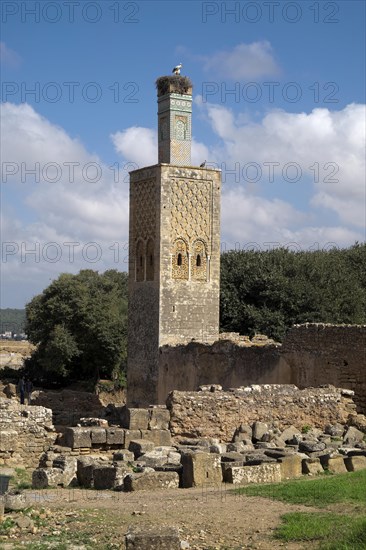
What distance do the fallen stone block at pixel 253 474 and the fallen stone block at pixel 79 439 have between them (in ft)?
11.7

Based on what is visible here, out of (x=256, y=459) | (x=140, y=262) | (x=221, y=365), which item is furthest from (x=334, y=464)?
(x=140, y=262)

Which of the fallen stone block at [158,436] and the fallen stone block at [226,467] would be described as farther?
the fallen stone block at [158,436]

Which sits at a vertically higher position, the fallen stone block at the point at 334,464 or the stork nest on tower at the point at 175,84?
the stork nest on tower at the point at 175,84

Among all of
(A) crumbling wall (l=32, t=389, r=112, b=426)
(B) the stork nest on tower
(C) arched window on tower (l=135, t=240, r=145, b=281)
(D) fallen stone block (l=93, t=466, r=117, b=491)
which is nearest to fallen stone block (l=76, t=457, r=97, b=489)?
(D) fallen stone block (l=93, t=466, r=117, b=491)

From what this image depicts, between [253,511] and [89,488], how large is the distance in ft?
10.4

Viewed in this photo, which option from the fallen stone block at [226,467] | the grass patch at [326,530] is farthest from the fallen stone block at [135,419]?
the grass patch at [326,530]

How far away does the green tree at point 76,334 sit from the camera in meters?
45.5

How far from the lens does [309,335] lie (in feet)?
74.2

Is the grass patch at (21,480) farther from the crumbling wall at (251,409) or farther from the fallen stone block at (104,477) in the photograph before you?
the crumbling wall at (251,409)

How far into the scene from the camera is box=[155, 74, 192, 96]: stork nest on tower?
3080cm

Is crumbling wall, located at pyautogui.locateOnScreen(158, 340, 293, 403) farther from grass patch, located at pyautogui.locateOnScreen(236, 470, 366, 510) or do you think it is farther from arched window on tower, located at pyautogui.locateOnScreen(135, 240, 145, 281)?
grass patch, located at pyautogui.locateOnScreen(236, 470, 366, 510)

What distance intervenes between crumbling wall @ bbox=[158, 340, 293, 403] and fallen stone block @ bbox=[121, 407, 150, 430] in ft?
23.7

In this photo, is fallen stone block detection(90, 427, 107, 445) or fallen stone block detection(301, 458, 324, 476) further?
fallen stone block detection(90, 427, 107, 445)

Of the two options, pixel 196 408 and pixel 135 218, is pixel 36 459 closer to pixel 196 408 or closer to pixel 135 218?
pixel 196 408
